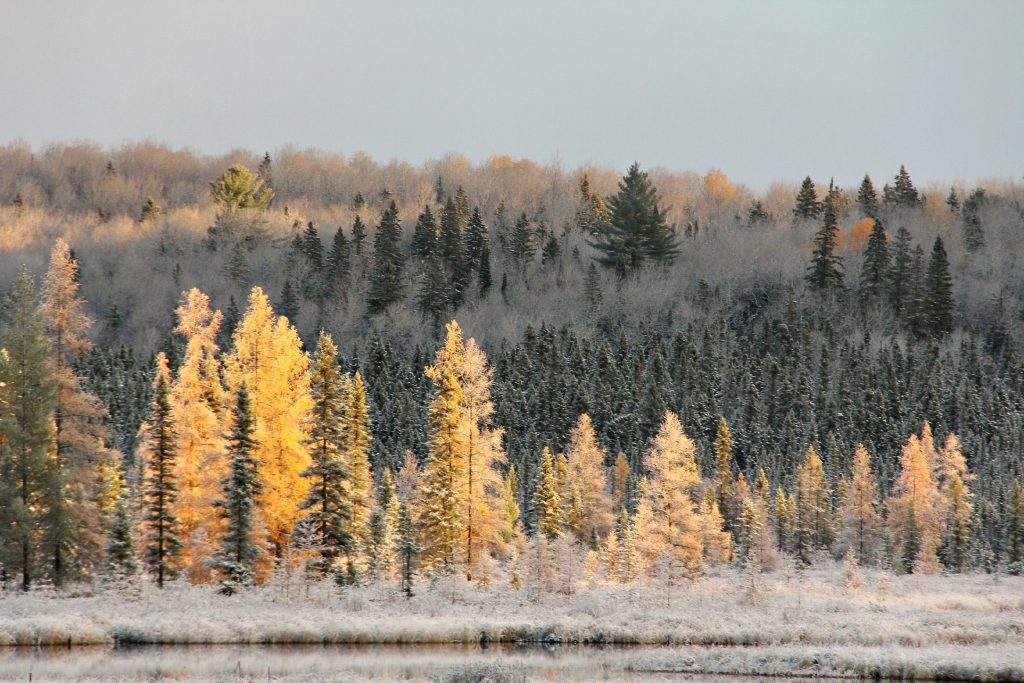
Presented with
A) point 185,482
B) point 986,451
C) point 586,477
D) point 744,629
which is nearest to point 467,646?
point 744,629

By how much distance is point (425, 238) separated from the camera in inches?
→ 5876

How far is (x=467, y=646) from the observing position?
3152 centimetres

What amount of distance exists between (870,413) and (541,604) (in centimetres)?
6926

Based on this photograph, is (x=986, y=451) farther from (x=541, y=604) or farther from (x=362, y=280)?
(x=362, y=280)

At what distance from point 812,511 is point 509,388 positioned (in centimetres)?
3677

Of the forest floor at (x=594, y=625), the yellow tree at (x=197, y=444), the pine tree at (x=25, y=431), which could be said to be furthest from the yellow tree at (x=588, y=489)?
the pine tree at (x=25, y=431)

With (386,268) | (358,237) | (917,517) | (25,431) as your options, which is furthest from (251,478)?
(358,237)

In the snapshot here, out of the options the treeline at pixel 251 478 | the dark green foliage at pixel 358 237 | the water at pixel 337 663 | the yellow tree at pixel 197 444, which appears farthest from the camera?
the dark green foliage at pixel 358 237

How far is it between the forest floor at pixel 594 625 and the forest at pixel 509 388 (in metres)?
1.65

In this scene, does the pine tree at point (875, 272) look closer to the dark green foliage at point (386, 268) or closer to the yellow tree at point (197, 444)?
the dark green foliage at point (386, 268)

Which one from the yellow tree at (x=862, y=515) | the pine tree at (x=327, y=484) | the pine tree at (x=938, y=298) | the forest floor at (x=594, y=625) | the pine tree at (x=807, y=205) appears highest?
the pine tree at (x=807, y=205)

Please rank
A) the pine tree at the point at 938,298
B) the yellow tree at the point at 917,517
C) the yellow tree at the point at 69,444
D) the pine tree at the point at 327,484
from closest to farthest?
the yellow tree at the point at 69,444, the pine tree at the point at 327,484, the yellow tree at the point at 917,517, the pine tree at the point at 938,298

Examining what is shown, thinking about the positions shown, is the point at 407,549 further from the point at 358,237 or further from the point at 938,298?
the point at 358,237

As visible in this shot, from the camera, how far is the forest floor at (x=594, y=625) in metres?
28.7
